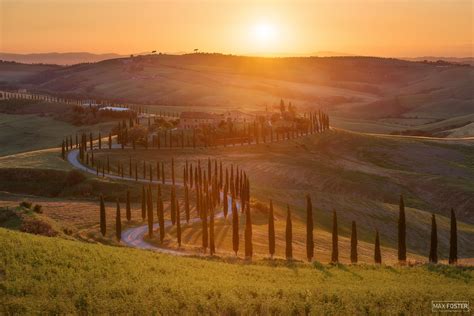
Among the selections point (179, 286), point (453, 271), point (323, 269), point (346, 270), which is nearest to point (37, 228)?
point (179, 286)

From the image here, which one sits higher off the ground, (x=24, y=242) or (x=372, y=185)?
(x=24, y=242)

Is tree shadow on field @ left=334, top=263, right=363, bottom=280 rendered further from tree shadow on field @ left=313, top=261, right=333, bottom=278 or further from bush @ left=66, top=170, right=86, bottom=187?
bush @ left=66, top=170, right=86, bottom=187

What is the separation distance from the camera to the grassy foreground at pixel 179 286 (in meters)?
37.6

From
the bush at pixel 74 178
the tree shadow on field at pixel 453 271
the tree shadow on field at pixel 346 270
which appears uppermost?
the bush at pixel 74 178

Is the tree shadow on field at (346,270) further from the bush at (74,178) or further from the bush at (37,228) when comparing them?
the bush at (74,178)

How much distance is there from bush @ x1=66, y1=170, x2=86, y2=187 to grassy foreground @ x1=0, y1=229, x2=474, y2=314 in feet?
199

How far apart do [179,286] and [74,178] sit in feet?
243

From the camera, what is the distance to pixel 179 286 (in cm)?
4116

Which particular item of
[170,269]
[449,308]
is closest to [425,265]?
[449,308]

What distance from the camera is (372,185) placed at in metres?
128

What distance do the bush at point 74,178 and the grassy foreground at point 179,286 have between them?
6057 cm

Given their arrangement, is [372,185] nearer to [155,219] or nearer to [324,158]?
[324,158]

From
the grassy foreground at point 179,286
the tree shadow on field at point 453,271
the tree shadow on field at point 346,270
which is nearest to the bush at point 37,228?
the grassy foreground at point 179,286

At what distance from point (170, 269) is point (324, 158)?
108 metres
